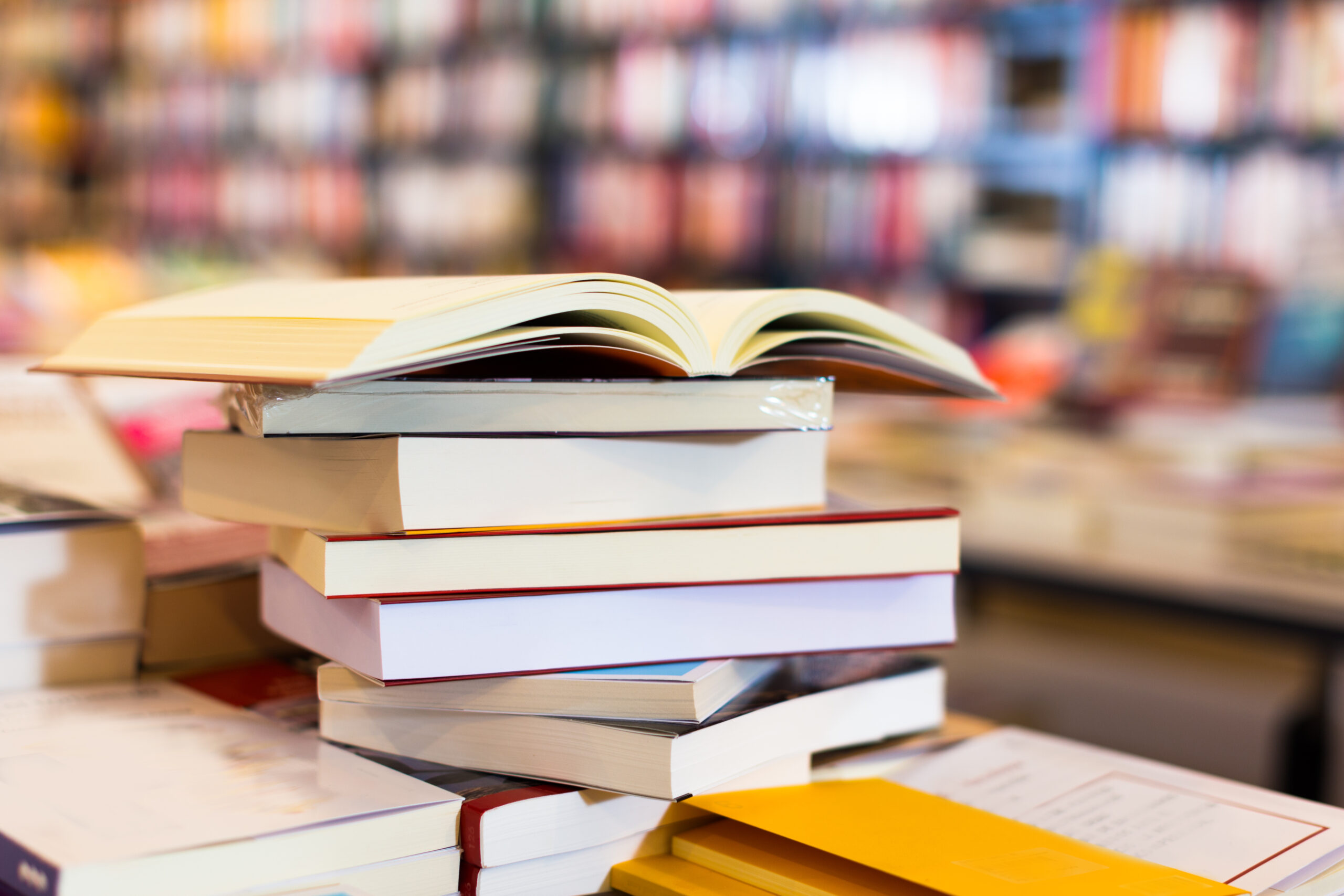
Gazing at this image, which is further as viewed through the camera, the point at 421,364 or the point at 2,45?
the point at 2,45

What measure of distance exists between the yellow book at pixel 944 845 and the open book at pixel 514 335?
21 cm

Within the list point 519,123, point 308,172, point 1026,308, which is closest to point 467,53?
point 519,123

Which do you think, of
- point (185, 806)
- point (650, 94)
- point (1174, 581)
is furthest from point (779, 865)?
point (650, 94)

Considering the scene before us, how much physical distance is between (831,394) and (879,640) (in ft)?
0.44

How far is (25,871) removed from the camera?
452mm

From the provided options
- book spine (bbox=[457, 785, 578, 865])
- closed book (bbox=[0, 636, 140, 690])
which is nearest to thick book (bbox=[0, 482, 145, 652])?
closed book (bbox=[0, 636, 140, 690])

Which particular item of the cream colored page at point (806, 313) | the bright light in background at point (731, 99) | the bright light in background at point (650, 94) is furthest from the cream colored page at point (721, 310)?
the bright light in background at point (650, 94)

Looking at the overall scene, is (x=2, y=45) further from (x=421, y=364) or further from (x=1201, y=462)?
(x=421, y=364)

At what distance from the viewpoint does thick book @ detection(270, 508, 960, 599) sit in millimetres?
536

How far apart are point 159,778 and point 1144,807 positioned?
0.48 m

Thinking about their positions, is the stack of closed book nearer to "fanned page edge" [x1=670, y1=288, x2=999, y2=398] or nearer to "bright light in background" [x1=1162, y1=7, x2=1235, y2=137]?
"fanned page edge" [x1=670, y1=288, x2=999, y2=398]

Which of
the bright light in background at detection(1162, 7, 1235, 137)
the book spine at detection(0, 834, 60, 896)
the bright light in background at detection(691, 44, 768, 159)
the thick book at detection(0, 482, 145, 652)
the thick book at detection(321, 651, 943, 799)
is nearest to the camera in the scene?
the book spine at detection(0, 834, 60, 896)

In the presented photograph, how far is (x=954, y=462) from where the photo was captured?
1.76 m

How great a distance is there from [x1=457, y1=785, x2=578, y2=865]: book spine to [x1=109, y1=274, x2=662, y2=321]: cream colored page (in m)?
0.21
